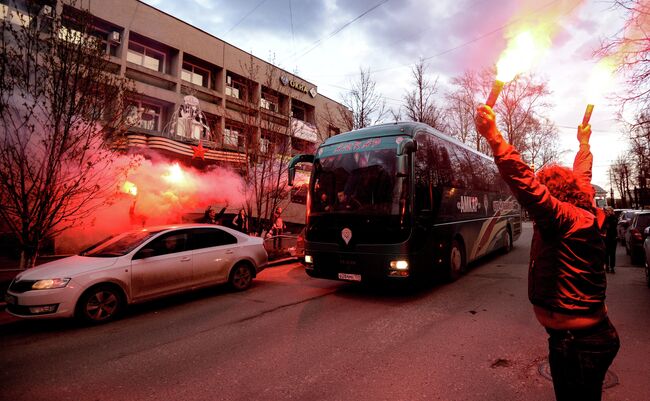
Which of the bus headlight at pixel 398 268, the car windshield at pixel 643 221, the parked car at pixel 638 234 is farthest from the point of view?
the car windshield at pixel 643 221

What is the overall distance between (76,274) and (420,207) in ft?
20.1

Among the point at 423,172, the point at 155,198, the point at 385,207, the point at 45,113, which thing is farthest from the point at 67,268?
the point at 155,198

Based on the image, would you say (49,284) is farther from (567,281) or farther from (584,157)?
(584,157)

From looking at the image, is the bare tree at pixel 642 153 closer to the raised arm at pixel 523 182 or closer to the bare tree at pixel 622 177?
the bare tree at pixel 622 177

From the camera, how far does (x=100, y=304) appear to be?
19.8 ft

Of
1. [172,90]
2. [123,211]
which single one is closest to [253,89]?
[123,211]

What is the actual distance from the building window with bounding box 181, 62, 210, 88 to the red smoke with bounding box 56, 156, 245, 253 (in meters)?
8.36

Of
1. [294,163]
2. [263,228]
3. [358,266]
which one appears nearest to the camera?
[358,266]

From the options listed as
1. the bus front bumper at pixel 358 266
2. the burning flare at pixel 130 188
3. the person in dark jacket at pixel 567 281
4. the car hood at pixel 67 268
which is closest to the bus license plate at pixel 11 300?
the car hood at pixel 67 268

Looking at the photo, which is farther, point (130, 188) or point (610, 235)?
point (130, 188)

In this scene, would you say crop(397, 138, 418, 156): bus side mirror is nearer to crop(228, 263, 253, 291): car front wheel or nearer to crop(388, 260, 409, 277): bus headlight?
crop(388, 260, 409, 277): bus headlight

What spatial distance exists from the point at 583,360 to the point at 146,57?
74.8ft

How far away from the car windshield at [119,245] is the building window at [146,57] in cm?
1518

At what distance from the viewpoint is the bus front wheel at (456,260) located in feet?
26.8
